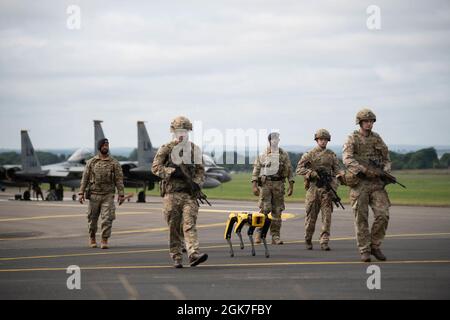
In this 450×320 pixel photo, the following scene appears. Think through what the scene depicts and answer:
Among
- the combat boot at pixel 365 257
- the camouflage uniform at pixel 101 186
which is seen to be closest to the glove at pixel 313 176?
the combat boot at pixel 365 257

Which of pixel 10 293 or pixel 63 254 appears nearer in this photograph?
pixel 10 293

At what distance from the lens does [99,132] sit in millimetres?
47000

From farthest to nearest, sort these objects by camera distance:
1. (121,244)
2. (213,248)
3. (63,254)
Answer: (121,244), (213,248), (63,254)

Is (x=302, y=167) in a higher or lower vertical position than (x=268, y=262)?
higher

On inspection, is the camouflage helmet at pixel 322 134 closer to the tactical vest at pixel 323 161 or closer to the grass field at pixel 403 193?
the tactical vest at pixel 323 161

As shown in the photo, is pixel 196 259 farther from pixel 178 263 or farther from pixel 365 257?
pixel 365 257

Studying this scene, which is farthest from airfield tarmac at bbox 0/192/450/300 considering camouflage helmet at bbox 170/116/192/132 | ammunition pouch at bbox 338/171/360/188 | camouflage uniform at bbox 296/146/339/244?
camouflage helmet at bbox 170/116/192/132

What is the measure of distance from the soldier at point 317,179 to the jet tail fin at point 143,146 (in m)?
28.8

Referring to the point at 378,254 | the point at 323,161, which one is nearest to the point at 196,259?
the point at 378,254

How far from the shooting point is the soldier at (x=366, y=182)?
46.9ft

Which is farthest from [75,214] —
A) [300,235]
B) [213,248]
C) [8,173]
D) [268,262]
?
[8,173]

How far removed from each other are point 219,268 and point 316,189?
4.58m

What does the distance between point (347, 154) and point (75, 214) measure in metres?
18.0
